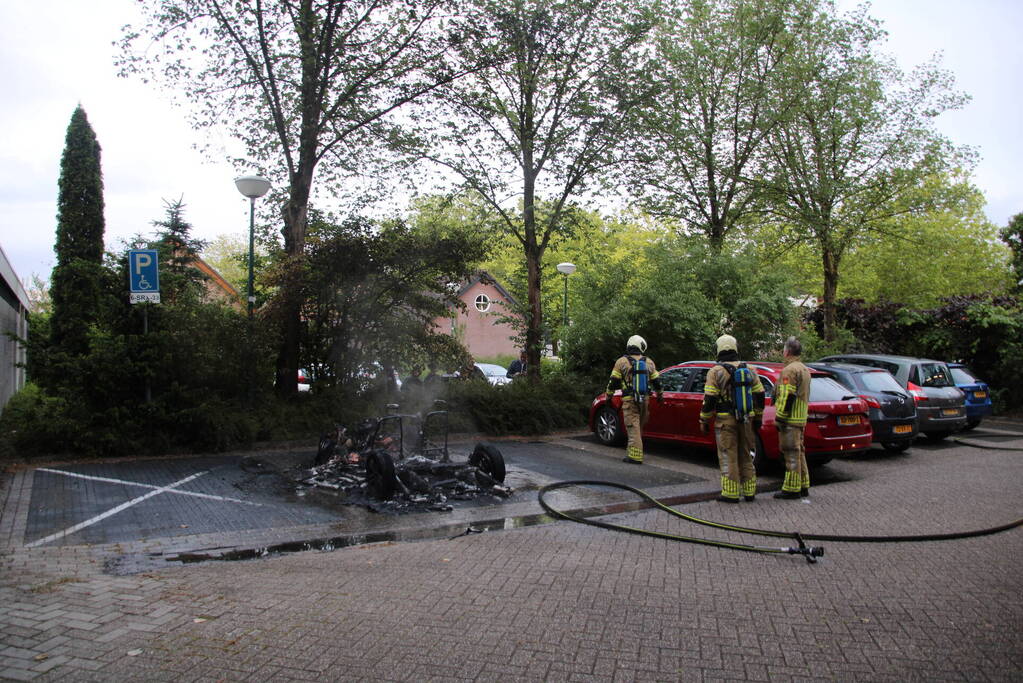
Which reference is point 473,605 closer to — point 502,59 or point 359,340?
point 359,340

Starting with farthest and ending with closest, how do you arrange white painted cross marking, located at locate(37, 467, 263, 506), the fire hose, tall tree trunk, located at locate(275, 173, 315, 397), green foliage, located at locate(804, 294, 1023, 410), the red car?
1. green foliage, located at locate(804, 294, 1023, 410)
2. tall tree trunk, located at locate(275, 173, 315, 397)
3. the red car
4. white painted cross marking, located at locate(37, 467, 263, 506)
5. the fire hose

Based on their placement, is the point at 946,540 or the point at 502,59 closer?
the point at 946,540

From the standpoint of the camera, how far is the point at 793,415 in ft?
25.6

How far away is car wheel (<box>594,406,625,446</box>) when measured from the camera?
1184cm

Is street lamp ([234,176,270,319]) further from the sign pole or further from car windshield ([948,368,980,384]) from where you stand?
car windshield ([948,368,980,384])

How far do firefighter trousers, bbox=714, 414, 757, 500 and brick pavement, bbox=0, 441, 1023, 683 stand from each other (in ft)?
4.43

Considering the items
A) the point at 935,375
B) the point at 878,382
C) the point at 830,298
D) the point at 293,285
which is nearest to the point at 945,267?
the point at 830,298

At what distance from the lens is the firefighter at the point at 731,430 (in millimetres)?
7656

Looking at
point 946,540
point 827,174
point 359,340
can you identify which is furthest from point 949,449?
point 359,340

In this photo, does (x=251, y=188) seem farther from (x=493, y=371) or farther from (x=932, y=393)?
(x=493, y=371)

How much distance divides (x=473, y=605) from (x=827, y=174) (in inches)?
739

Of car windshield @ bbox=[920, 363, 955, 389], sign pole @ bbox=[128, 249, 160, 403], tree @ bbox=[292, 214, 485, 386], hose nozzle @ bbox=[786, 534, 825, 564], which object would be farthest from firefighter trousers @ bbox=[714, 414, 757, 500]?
sign pole @ bbox=[128, 249, 160, 403]

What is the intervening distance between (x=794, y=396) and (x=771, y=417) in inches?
60.6

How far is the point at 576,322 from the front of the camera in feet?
51.4
